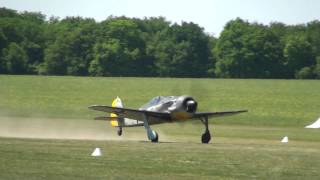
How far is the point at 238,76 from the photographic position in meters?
135

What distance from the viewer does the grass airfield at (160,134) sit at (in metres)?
22.6

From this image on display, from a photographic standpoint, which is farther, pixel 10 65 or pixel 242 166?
pixel 10 65

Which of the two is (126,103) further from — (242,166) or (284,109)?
(242,166)

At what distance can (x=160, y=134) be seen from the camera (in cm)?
4538

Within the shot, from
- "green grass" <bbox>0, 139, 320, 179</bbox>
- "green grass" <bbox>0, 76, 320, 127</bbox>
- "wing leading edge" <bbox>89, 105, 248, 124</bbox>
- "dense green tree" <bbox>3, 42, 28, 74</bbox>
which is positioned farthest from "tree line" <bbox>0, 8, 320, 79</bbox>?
"green grass" <bbox>0, 139, 320, 179</bbox>

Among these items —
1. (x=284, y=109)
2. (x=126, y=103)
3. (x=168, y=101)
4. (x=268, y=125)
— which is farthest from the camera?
(x=126, y=103)

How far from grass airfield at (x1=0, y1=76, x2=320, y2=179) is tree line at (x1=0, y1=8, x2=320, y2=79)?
94.4 ft

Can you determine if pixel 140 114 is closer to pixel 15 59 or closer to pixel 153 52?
pixel 15 59

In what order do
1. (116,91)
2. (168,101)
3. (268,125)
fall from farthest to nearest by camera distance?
(116,91)
(268,125)
(168,101)

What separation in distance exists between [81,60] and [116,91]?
47620mm

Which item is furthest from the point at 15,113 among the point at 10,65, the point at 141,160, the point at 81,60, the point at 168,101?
the point at 81,60

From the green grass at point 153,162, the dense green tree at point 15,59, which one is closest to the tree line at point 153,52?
the dense green tree at point 15,59

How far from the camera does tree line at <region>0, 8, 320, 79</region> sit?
128m

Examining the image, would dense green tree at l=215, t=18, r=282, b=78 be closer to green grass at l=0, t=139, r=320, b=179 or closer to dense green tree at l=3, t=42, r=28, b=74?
dense green tree at l=3, t=42, r=28, b=74
